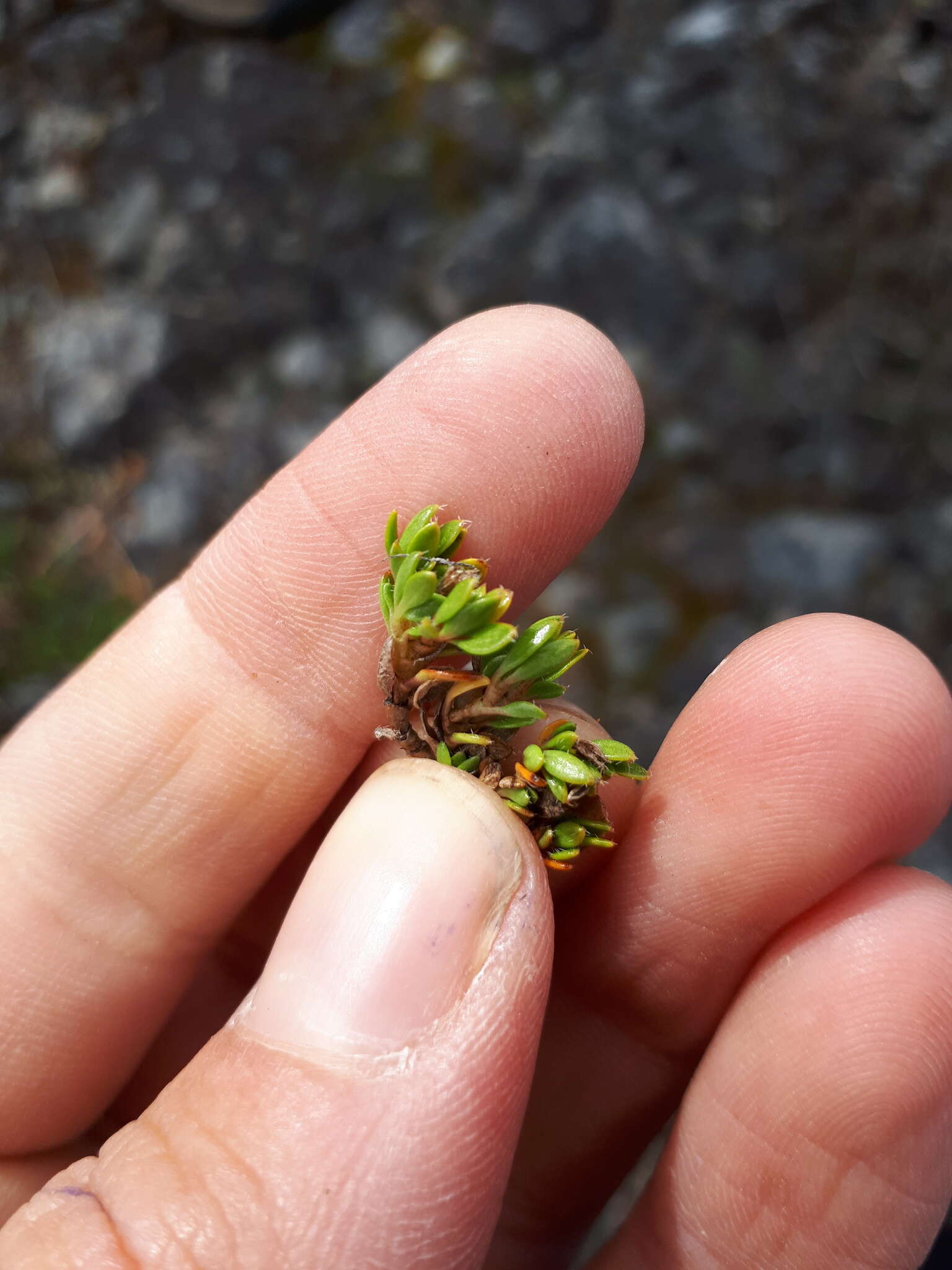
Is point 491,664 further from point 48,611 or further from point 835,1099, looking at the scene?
point 48,611

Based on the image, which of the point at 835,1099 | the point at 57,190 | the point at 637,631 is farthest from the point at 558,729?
the point at 57,190

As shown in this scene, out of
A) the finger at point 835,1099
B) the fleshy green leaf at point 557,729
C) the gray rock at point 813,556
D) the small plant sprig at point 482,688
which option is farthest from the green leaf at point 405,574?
the gray rock at point 813,556

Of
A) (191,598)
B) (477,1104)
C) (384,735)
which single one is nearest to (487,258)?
(191,598)

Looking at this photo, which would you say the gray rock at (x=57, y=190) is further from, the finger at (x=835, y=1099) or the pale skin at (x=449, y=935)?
the finger at (x=835, y=1099)

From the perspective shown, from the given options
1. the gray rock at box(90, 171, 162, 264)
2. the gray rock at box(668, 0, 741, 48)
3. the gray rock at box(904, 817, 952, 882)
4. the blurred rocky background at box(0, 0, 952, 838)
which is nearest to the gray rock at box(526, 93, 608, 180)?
the blurred rocky background at box(0, 0, 952, 838)

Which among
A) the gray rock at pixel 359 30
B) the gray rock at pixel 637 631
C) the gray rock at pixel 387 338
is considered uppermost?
the gray rock at pixel 359 30

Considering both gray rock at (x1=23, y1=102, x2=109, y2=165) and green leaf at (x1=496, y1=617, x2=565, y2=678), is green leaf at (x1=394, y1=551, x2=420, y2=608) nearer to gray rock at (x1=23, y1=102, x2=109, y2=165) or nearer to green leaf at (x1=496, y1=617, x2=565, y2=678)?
green leaf at (x1=496, y1=617, x2=565, y2=678)

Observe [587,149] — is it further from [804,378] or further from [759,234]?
[804,378]
